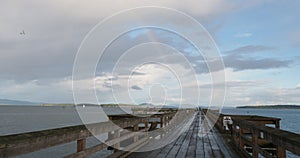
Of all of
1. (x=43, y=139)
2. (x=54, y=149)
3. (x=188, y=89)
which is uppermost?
(x=188, y=89)

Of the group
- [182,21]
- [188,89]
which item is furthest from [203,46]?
[188,89]

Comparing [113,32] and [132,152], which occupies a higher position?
[113,32]

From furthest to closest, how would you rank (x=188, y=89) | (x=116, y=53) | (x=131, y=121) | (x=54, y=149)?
(x=54, y=149) → (x=188, y=89) → (x=116, y=53) → (x=131, y=121)

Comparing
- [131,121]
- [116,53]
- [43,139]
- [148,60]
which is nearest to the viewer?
[43,139]

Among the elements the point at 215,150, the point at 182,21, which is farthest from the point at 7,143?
the point at 182,21

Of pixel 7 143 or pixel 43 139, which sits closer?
pixel 7 143

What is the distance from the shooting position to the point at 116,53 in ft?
35.6

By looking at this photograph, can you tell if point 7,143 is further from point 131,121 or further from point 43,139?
point 131,121

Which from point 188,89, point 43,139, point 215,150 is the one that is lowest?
point 215,150

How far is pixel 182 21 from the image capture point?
1253 cm

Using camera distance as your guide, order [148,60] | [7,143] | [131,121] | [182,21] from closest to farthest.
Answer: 1. [7,143]
2. [131,121]
3. [182,21]
4. [148,60]

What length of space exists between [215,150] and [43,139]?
5956 mm

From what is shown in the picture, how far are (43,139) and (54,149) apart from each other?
17.7 m

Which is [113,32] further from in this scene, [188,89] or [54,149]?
[54,149]
